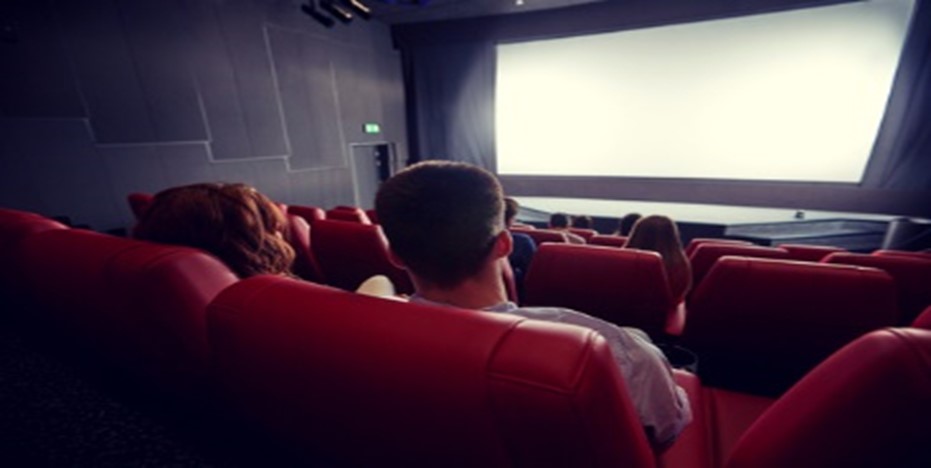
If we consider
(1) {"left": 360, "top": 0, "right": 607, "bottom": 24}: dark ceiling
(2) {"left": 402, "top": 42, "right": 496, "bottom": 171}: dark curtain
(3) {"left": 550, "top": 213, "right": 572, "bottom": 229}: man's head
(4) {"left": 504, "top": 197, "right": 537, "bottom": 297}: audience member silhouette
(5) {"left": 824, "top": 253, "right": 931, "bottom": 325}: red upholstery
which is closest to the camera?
(5) {"left": 824, "top": 253, "right": 931, "bottom": 325}: red upholstery

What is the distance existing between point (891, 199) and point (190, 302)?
8692 mm

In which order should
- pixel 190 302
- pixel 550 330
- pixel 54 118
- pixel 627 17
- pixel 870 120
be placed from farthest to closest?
pixel 627 17 → pixel 870 120 → pixel 54 118 → pixel 190 302 → pixel 550 330

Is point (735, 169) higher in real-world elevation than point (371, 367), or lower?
lower

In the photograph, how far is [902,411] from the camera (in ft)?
1.54

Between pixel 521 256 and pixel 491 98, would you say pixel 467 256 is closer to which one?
pixel 521 256

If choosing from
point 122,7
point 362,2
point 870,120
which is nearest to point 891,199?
point 870,120

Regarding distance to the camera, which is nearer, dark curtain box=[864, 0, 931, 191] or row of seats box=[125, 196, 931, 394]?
row of seats box=[125, 196, 931, 394]

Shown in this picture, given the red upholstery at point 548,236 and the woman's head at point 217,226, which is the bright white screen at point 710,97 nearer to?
the red upholstery at point 548,236

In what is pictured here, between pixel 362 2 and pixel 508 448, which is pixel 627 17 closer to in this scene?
pixel 362 2

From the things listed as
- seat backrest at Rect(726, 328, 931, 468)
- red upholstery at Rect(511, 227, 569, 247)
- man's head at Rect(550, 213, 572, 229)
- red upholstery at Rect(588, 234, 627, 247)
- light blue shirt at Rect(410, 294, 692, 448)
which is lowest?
man's head at Rect(550, 213, 572, 229)

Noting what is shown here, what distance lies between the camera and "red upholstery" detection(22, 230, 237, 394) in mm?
802

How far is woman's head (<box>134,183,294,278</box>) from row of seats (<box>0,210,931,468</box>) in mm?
302

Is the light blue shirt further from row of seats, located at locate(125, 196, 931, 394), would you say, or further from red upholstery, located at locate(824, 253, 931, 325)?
red upholstery, located at locate(824, 253, 931, 325)

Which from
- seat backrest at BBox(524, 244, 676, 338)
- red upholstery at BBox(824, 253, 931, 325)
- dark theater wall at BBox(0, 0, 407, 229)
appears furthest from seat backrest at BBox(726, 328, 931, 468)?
dark theater wall at BBox(0, 0, 407, 229)
